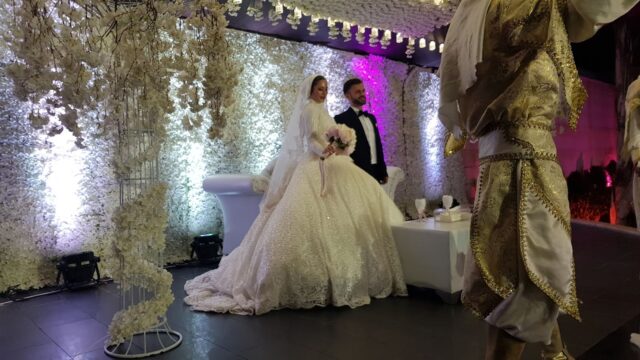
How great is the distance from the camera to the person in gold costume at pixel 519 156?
1.34 m

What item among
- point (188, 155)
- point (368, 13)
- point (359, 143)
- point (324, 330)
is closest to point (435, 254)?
point (324, 330)

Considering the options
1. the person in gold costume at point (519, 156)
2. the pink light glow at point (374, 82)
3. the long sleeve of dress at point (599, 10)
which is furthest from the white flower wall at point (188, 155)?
the long sleeve of dress at point (599, 10)

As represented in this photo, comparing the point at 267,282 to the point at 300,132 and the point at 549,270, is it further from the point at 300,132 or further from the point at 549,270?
the point at 549,270

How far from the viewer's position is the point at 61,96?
7.14 ft

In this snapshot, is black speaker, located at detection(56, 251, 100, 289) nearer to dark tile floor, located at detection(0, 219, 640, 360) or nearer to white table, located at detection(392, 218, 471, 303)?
dark tile floor, located at detection(0, 219, 640, 360)

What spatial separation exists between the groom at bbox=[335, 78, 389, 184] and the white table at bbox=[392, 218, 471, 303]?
1563 mm

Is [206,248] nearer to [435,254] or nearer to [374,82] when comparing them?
[435,254]

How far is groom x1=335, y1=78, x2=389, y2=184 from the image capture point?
16.7 feet

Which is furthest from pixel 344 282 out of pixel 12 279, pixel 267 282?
pixel 12 279

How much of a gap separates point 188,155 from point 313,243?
2554 millimetres

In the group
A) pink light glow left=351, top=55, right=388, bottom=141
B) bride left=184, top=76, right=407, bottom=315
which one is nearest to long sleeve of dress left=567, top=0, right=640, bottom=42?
bride left=184, top=76, right=407, bottom=315

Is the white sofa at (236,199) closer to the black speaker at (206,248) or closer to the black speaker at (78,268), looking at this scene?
the black speaker at (206,248)

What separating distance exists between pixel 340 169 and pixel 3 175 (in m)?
3.00

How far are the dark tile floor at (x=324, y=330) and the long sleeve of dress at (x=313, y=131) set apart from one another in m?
1.35
